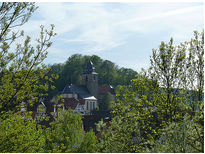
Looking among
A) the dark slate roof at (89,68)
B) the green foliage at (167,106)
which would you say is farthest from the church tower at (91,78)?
the green foliage at (167,106)

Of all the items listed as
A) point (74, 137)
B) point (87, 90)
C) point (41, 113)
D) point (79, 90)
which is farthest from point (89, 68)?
point (41, 113)

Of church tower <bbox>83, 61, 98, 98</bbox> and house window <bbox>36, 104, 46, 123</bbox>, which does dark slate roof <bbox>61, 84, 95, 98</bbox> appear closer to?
church tower <bbox>83, 61, 98, 98</bbox>

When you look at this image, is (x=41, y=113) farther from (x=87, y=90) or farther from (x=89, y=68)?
(x=87, y=90)

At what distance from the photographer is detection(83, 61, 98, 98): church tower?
98875 millimetres

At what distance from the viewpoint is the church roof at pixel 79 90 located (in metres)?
93.8

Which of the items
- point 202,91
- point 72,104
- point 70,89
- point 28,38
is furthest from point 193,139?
point 70,89

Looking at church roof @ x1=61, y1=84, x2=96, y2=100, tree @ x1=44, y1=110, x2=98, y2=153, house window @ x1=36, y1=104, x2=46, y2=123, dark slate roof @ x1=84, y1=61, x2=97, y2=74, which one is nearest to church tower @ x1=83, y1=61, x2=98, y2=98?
dark slate roof @ x1=84, y1=61, x2=97, y2=74

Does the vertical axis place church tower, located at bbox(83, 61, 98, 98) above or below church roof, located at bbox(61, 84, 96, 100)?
above

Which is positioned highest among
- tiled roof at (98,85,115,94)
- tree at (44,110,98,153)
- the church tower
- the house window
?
the church tower

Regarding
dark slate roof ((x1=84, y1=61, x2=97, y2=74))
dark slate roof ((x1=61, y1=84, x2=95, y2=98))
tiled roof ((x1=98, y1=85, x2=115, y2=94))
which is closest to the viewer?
dark slate roof ((x1=61, y1=84, x2=95, y2=98))

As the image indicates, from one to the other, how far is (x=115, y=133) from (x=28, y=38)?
594 centimetres

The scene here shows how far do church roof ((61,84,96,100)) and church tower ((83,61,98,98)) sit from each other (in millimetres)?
1687

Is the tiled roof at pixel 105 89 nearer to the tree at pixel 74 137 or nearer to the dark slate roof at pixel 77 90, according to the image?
the dark slate roof at pixel 77 90

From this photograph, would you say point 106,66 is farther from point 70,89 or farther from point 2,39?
point 2,39
